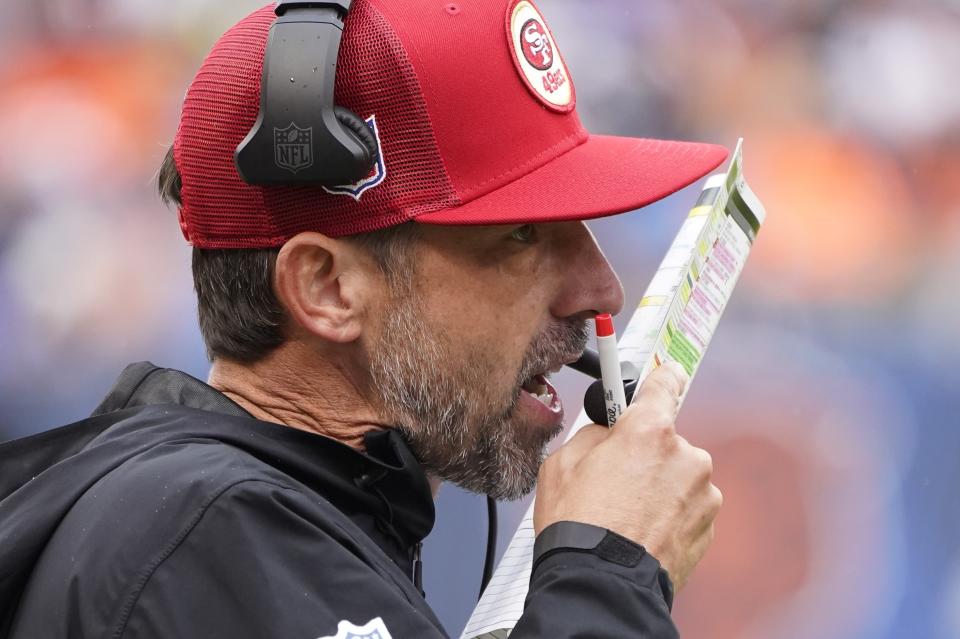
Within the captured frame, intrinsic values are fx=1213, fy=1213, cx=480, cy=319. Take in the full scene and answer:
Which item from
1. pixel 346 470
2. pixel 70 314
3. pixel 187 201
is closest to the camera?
pixel 346 470

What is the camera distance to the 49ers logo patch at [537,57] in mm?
1324

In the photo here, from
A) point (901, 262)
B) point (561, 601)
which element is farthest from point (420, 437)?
point (901, 262)

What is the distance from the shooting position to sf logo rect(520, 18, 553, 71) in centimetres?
134

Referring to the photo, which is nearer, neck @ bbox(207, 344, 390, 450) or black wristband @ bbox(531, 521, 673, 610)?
black wristband @ bbox(531, 521, 673, 610)

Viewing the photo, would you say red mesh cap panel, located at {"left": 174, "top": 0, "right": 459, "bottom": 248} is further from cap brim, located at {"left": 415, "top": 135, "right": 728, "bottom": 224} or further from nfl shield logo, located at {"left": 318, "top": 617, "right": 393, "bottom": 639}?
nfl shield logo, located at {"left": 318, "top": 617, "right": 393, "bottom": 639}

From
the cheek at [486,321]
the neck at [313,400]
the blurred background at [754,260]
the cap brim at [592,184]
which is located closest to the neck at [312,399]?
the neck at [313,400]

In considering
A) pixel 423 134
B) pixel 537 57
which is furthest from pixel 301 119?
pixel 537 57

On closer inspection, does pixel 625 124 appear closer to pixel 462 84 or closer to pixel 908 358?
pixel 908 358

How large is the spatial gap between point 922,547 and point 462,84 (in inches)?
79.2

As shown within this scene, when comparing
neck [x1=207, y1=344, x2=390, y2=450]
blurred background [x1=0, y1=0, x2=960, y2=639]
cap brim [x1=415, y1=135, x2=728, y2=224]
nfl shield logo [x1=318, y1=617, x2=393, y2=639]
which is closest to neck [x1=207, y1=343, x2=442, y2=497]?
neck [x1=207, y1=344, x2=390, y2=450]

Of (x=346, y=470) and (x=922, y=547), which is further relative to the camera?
(x=922, y=547)

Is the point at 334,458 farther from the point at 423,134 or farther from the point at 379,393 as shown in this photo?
the point at 423,134

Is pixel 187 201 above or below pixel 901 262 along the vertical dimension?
above

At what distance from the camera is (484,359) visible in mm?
1356
